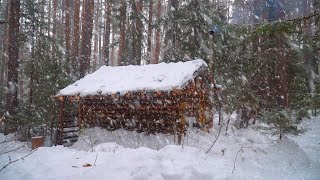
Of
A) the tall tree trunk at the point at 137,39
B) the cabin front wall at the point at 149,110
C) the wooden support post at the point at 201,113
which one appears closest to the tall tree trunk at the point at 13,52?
the cabin front wall at the point at 149,110

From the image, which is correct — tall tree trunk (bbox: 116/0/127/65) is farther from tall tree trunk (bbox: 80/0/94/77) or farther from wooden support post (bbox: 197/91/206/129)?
wooden support post (bbox: 197/91/206/129)

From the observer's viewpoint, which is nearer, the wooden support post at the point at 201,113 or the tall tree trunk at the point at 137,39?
the wooden support post at the point at 201,113

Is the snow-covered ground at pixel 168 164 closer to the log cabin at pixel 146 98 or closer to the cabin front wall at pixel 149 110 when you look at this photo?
the cabin front wall at pixel 149 110

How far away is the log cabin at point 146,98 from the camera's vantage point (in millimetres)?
12758

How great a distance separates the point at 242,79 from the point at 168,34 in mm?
6558

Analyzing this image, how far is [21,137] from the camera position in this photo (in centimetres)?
1795

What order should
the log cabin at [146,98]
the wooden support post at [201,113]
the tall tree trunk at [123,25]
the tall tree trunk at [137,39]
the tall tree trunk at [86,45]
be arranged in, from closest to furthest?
1. the log cabin at [146,98]
2. the wooden support post at [201,113]
3. the tall tree trunk at [86,45]
4. the tall tree trunk at [137,39]
5. the tall tree trunk at [123,25]

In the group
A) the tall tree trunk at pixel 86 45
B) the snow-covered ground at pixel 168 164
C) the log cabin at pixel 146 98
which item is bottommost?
the snow-covered ground at pixel 168 164

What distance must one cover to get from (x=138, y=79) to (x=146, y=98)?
101 cm

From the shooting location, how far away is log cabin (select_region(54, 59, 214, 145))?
502 inches

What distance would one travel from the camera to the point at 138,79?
45.0ft

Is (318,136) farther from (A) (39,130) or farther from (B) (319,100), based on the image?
(A) (39,130)

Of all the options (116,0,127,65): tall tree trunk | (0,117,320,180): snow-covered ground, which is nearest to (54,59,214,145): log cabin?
(0,117,320,180): snow-covered ground

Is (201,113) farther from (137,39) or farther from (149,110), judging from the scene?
(137,39)
